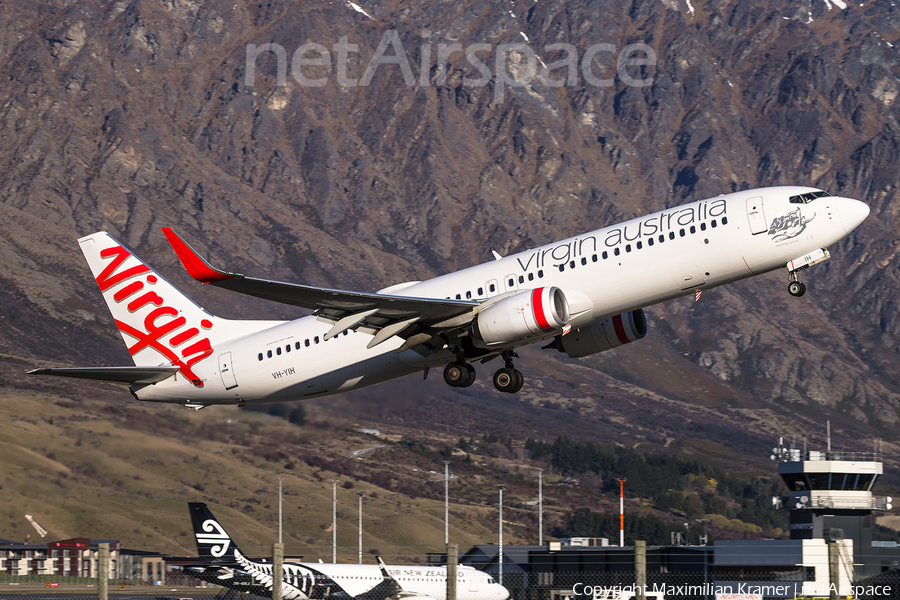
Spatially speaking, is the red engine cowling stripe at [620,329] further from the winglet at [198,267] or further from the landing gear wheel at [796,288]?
the winglet at [198,267]

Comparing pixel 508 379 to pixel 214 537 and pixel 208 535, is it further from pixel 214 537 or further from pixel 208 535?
pixel 208 535

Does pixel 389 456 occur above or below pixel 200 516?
above

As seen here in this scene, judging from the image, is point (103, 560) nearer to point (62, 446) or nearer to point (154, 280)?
point (154, 280)

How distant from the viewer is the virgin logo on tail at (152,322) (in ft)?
172

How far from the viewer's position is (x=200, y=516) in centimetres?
5681

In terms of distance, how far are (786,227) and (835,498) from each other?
35706 mm

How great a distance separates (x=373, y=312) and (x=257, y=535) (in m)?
101

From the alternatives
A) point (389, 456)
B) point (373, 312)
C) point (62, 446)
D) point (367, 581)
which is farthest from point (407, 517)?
point (373, 312)

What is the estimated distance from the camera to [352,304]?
43.4 m

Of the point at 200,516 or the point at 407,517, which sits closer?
the point at 200,516

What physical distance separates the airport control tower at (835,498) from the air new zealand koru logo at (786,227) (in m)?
33.7

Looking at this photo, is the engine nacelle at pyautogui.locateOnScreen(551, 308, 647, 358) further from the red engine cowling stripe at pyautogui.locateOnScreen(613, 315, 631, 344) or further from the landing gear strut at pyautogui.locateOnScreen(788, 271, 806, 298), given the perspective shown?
the landing gear strut at pyautogui.locateOnScreen(788, 271, 806, 298)

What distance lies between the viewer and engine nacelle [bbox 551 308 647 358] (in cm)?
4925

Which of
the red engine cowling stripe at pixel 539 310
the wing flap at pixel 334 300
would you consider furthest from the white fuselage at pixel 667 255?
the wing flap at pixel 334 300
